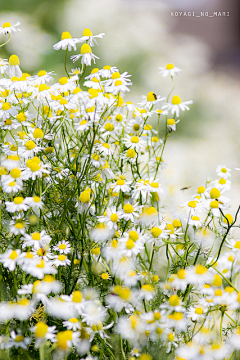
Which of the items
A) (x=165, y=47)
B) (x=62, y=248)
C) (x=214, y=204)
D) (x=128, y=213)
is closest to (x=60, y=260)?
(x=62, y=248)

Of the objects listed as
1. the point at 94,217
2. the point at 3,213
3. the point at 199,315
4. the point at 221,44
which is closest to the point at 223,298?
the point at 199,315

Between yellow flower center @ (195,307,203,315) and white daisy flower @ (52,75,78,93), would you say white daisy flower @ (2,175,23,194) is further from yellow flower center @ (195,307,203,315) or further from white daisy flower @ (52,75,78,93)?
yellow flower center @ (195,307,203,315)

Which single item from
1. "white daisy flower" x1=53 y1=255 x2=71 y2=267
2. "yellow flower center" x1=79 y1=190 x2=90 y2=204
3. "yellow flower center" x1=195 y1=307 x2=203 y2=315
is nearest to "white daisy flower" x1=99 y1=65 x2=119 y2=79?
"yellow flower center" x1=79 y1=190 x2=90 y2=204

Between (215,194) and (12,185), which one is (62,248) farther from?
(215,194)

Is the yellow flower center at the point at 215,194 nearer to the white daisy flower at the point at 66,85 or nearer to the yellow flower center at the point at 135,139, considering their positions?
the yellow flower center at the point at 135,139

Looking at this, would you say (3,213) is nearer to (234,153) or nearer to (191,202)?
(191,202)

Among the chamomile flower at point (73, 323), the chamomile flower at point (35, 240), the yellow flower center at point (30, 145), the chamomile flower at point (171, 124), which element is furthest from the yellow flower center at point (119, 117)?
the chamomile flower at point (73, 323)

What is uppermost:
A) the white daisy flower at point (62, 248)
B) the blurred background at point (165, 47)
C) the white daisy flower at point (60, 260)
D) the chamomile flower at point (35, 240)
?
the blurred background at point (165, 47)
